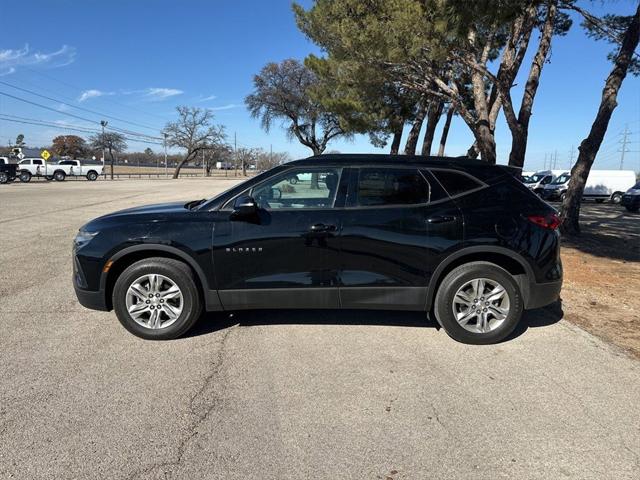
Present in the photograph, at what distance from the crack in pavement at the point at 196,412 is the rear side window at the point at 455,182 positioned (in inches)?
102

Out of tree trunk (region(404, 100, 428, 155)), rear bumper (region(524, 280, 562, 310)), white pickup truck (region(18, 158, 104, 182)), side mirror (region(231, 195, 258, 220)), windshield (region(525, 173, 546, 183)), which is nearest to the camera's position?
side mirror (region(231, 195, 258, 220))

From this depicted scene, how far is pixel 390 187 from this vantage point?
4.15m

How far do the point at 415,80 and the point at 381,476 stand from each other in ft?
46.4

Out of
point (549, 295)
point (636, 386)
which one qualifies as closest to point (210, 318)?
point (549, 295)

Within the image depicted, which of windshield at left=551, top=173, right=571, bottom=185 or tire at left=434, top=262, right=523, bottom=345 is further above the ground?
windshield at left=551, top=173, right=571, bottom=185

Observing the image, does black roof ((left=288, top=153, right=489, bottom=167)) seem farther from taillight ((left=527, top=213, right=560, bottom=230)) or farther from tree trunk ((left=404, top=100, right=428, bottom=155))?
tree trunk ((left=404, top=100, right=428, bottom=155))

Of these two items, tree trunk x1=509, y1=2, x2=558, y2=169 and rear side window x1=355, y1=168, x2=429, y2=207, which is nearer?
rear side window x1=355, y1=168, x2=429, y2=207

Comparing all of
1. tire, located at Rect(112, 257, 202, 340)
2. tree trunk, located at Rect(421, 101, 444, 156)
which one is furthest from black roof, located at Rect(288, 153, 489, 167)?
tree trunk, located at Rect(421, 101, 444, 156)

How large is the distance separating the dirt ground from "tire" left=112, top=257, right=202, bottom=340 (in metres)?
4.08

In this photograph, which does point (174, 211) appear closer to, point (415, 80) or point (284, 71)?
point (415, 80)

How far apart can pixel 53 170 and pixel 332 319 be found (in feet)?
170

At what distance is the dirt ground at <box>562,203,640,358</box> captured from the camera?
4533mm

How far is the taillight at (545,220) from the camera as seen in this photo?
13.5 ft

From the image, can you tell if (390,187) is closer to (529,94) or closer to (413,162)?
(413,162)
